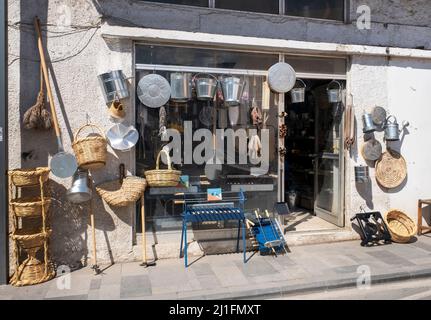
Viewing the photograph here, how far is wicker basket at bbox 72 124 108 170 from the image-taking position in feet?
16.7

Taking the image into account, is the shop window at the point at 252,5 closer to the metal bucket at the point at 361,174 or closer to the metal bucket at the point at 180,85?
the metal bucket at the point at 180,85

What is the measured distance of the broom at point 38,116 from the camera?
5.08m

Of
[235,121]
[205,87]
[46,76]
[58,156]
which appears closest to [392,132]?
[235,121]

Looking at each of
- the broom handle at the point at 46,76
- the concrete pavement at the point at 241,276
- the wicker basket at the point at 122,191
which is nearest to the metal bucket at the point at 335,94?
the concrete pavement at the point at 241,276

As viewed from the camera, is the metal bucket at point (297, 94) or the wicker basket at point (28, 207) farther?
the metal bucket at point (297, 94)

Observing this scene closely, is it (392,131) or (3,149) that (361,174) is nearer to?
(392,131)

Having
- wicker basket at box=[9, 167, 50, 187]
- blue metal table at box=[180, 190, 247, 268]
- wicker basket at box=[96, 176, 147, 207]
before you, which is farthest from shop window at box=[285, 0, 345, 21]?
wicker basket at box=[9, 167, 50, 187]

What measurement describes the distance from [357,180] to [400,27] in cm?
293

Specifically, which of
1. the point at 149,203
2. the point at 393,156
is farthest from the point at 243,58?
the point at 393,156

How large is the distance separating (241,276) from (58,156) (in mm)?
2893

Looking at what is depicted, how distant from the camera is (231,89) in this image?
612cm

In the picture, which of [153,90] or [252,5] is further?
[252,5]

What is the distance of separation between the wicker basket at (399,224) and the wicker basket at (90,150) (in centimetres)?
497
